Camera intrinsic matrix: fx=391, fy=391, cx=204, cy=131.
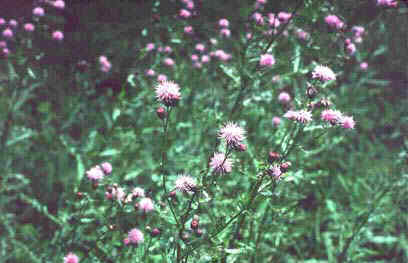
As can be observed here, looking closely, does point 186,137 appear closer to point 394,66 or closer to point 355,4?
point 355,4

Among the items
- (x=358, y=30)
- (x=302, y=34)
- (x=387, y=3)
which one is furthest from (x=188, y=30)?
(x=387, y=3)

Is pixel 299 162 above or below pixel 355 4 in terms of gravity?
below

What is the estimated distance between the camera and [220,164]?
6.62 ft

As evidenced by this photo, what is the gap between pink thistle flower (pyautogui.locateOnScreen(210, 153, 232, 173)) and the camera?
2012 mm

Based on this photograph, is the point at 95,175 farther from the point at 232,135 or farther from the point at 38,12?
the point at 38,12

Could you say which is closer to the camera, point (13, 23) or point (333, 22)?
point (333, 22)

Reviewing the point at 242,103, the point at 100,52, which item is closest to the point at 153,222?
the point at 242,103

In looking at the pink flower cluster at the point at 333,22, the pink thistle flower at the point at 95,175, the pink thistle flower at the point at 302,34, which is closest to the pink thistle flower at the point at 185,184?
the pink thistle flower at the point at 95,175

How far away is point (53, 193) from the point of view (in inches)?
151

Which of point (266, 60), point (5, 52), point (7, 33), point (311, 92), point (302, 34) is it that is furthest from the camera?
point (302, 34)

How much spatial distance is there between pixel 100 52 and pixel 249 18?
6.82 feet

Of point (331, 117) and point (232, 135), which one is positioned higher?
point (331, 117)

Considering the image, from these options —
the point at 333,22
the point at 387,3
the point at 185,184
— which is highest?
the point at 387,3

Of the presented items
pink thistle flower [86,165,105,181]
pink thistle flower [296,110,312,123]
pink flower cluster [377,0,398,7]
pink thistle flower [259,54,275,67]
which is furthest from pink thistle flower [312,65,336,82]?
pink thistle flower [86,165,105,181]
